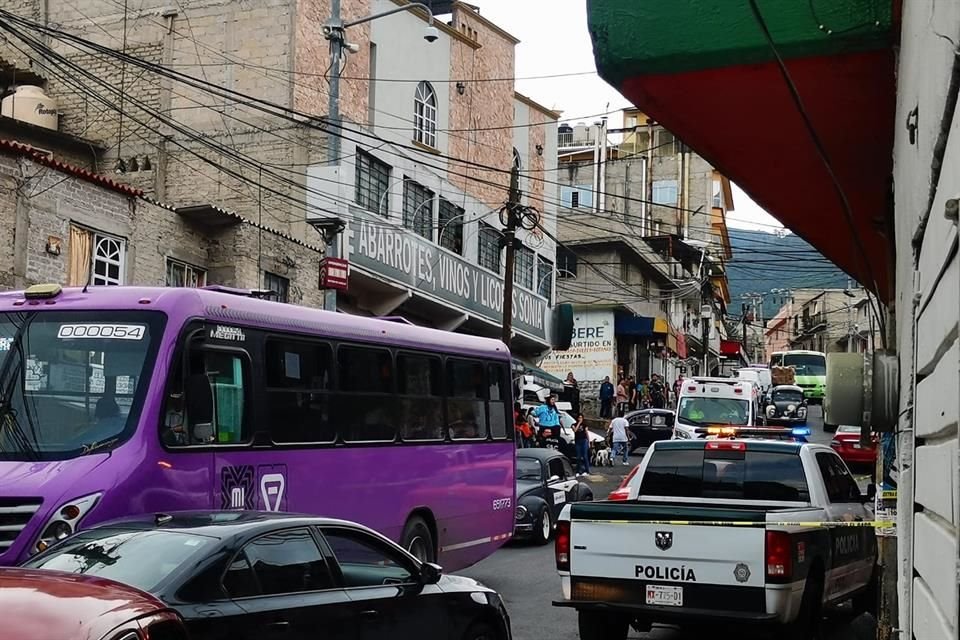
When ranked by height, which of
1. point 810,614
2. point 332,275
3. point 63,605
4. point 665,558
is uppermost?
point 332,275

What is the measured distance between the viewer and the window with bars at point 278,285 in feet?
78.5

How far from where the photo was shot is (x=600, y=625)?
31.4 feet

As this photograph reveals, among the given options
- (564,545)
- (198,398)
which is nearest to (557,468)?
(564,545)

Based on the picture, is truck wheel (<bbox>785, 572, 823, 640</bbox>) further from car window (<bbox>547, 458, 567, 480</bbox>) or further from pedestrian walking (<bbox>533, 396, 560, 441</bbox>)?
pedestrian walking (<bbox>533, 396, 560, 441</bbox>)

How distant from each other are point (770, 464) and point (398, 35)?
71.4 ft

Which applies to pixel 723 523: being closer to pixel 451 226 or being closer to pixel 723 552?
pixel 723 552

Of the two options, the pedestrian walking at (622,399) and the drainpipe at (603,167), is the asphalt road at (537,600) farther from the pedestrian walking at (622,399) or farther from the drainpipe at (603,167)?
the drainpipe at (603,167)

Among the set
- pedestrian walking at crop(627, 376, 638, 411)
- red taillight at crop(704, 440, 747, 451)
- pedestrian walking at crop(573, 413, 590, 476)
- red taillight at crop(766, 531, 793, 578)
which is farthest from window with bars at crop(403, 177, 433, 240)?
red taillight at crop(766, 531, 793, 578)

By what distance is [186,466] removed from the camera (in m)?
9.33

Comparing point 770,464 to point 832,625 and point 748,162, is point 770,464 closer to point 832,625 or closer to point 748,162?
point 832,625

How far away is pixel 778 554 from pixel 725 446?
6.91ft

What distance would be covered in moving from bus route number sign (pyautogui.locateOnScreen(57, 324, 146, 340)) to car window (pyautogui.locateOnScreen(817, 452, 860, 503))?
243 inches

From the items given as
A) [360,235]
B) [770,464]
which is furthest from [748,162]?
[360,235]

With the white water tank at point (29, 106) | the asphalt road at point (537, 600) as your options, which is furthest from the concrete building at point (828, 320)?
the asphalt road at point (537, 600)
